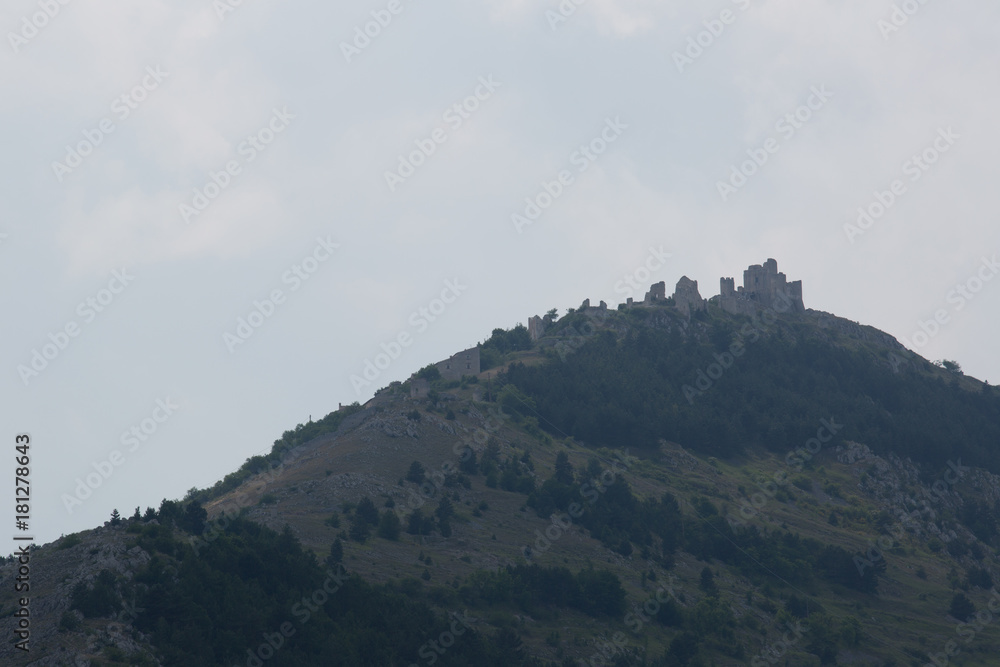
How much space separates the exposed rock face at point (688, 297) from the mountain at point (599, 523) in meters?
0.52

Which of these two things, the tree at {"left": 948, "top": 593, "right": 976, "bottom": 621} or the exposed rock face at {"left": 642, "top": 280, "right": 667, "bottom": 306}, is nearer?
the tree at {"left": 948, "top": 593, "right": 976, "bottom": 621}

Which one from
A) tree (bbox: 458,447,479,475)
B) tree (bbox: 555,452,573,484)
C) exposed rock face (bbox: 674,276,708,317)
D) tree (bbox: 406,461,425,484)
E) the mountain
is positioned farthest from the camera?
exposed rock face (bbox: 674,276,708,317)

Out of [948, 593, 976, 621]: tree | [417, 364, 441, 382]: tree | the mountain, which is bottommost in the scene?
[948, 593, 976, 621]: tree

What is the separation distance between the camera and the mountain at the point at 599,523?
6819 centimetres

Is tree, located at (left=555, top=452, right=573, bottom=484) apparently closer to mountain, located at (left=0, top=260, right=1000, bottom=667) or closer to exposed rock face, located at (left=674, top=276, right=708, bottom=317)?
mountain, located at (left=0, top=260, right=1000, bottom=667)

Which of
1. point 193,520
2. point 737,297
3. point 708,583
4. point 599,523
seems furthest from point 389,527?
point 737,297

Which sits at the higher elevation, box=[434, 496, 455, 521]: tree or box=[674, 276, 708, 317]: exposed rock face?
box=[674, 276, 708, 317]: exposed rock face

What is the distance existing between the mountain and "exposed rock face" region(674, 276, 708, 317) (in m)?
0.52

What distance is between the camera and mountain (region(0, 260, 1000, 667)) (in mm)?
68188

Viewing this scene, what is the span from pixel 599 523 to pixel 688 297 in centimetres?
6474

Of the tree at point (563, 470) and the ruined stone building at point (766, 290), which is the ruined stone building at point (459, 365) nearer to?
the tree at point (563, 470)

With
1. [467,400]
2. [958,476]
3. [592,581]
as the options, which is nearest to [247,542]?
[592,581]

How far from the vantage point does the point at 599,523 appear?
104 metres

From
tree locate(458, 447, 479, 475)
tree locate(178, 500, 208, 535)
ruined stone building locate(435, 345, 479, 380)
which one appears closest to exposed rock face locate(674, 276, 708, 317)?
ruined stone building locate(435, 345, 479, 380)
